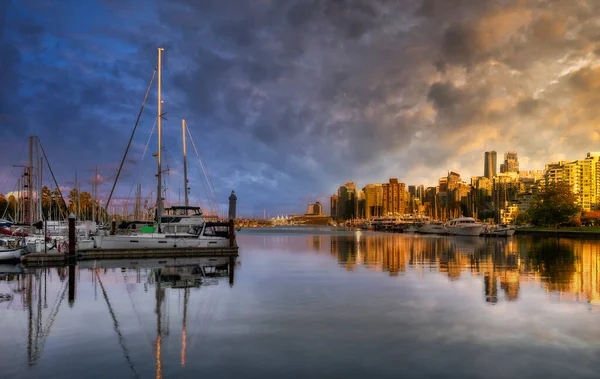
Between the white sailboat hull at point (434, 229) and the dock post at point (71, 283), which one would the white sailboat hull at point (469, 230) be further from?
the dock post at point (71, 283)

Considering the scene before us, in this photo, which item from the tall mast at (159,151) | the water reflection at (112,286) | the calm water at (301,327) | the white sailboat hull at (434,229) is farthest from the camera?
the white sailboat hull at (434,229)

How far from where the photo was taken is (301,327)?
699 inches

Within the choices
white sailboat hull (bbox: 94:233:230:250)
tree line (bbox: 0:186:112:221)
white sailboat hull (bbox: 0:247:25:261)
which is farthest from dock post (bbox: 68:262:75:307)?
tree line (bbox: 0:186:112:221)

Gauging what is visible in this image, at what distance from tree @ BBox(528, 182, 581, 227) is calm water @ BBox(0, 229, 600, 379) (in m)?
116

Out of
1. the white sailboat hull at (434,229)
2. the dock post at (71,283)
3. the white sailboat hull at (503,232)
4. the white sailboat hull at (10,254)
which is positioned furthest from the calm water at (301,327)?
the white sailboat hull at (434,229)

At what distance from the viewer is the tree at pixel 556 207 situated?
444 feet

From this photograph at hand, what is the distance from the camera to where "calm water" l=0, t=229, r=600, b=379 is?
13.1m

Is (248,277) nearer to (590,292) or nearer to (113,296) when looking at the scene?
(113,296)

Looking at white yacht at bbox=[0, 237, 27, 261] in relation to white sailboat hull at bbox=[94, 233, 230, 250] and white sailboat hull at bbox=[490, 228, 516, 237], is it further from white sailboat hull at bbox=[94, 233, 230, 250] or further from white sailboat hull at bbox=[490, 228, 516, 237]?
white sailboat hull at bbox=[490, 228, 516, 237]

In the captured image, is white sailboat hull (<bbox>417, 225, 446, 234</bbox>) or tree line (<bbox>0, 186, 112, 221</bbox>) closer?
tree line (<bbox>0, 186, 112, 221</bbox>)

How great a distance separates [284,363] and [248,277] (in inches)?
814

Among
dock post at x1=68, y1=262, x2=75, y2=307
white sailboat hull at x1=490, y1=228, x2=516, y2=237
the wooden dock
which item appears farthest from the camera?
white sailboat hull at x1=490, y1=228, x2=516, y2=237

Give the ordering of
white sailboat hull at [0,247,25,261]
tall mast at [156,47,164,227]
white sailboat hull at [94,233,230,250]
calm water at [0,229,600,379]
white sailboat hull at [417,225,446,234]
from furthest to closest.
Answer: white sailboat hull at [417,225,446,234], tall mast at [156,47,164,227], white sailboat hull at [94,233,230,250], white sailboat hull at [0,247,25,261], calm water at [0,229,600,379]

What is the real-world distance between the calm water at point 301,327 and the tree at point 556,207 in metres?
116
